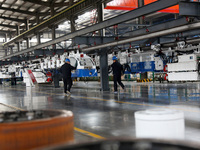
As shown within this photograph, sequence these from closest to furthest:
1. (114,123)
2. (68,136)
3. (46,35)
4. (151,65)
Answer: (68,136) < (114,123) < (151,65) < (46,35)

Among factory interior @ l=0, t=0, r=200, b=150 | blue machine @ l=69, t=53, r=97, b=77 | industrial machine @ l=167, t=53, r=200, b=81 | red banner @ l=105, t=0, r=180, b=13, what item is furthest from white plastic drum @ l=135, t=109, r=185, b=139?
blue machine @ l=69, t=53, r=97, b=77

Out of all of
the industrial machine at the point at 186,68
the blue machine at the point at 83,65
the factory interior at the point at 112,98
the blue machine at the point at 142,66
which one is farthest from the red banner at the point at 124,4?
the blue machine at the point at 142,66

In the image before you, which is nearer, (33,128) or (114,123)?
(33,128)

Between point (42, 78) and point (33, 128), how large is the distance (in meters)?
24.7

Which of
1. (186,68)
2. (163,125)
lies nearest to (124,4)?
(186,68)

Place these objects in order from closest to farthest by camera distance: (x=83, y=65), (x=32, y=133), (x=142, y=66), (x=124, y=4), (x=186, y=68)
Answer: (x=32, y=133)
(x=124, y=4)
(x=186, y=68)
(x=83, y=65)
(x=142, y=66)

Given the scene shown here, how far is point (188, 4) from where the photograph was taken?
353 inches

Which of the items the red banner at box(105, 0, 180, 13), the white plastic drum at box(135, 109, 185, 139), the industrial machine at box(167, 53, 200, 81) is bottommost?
the white plastic drum at box(135, 109, 185, 139)

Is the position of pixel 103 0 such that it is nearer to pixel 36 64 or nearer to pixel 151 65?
pixel 151 65

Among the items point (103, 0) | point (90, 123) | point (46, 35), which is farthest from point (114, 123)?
point (46, 35)

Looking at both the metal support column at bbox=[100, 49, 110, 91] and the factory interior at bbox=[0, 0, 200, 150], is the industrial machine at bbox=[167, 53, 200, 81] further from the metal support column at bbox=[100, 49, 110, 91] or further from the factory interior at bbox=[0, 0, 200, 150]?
the metal support column at bbox=[100, 49, 110, 91]

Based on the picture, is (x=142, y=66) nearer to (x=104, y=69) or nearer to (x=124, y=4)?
(x=104, y=69)

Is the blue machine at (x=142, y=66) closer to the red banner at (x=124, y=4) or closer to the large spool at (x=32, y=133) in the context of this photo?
the red banner at (x=124, y=4)

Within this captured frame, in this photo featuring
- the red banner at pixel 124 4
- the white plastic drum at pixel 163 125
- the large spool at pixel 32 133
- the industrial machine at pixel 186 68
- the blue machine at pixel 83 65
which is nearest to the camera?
the large spool at pixel 32 133
